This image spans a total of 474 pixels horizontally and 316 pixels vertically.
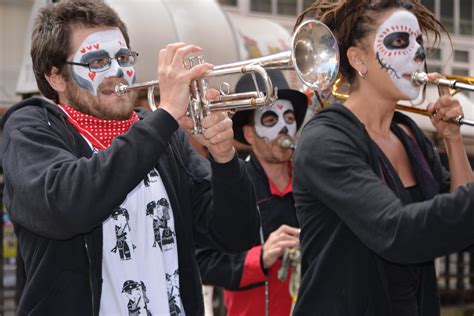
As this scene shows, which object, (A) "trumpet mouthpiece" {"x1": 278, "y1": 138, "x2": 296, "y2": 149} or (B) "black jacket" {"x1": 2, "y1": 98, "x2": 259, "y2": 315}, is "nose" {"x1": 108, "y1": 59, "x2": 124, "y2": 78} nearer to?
(B) "black jacket" {"x1": 2, "y1": 98, "x2": 259, "y2": 315}

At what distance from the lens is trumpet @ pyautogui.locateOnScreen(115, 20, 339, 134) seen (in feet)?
10.8

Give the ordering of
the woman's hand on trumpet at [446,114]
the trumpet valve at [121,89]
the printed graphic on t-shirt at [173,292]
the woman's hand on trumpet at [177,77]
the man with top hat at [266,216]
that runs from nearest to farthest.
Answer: the woman's hand on trumpet at [177,77]
the printed graphic on t-shirt at [173,292]
the trumpet valve at [121,89]
the woman's hand on trumpet at [446,114]
the man with top hat at [266,216]

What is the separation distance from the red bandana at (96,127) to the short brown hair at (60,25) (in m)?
0.20

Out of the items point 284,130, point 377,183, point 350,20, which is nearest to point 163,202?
point 377,183

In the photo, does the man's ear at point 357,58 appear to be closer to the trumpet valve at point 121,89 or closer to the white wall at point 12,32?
the trumpet valve at point 121,89

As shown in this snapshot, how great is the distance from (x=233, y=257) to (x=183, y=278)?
173cm

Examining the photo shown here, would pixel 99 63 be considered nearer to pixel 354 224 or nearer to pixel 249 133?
pixel 354 224

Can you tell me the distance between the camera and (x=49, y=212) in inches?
120

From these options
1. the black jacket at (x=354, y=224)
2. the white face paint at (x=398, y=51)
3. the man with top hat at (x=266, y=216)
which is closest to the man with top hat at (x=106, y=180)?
the black jacket at (x=354, y=224)

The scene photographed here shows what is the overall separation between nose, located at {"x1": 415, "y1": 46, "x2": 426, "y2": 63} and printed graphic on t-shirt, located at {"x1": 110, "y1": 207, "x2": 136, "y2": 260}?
127 centimetres

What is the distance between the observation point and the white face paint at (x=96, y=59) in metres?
3.48

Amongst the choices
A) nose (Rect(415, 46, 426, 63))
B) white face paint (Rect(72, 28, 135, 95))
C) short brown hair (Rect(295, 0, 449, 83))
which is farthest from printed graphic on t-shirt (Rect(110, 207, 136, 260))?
nose (Rect(415, 46, 426, 63))

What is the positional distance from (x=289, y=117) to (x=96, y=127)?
8.24ft

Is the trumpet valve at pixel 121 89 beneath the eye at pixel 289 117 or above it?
above
